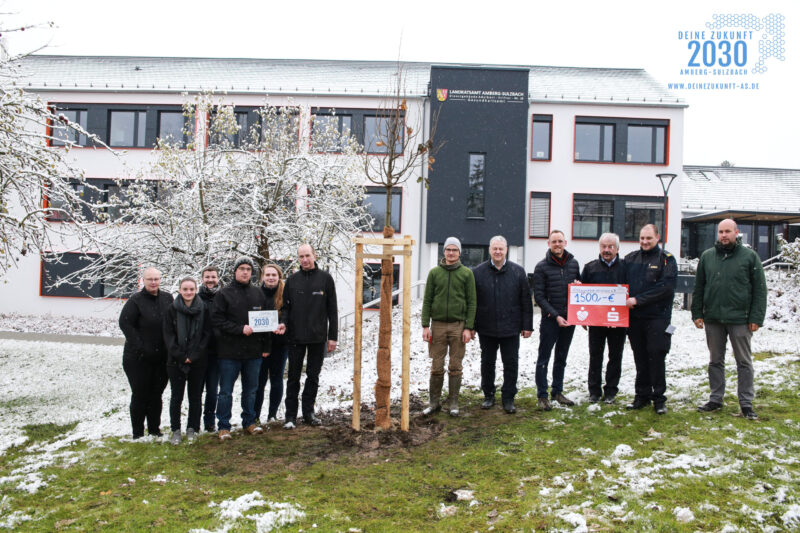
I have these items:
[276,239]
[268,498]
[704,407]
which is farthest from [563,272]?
[276,239]

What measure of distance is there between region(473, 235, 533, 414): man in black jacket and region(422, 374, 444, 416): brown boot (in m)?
0.70

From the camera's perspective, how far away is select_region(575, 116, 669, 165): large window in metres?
22.9

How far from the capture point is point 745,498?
13.9 feet

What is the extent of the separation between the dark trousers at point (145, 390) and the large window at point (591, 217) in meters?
19.1

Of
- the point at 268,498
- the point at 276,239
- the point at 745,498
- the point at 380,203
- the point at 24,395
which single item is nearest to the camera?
the point at 745,498

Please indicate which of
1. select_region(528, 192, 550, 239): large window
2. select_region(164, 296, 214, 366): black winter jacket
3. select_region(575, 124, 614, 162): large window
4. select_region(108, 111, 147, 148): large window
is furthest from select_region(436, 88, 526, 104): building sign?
select_region(164, 296, 214, 366): black winter jacket

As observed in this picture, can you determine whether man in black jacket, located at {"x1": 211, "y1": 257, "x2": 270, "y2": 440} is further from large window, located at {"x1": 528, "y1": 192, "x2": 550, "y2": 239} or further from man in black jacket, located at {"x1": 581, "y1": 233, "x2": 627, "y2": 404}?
large window, located at {"x1": 528, "y1": 192, "x2": 550, "y2": 239}

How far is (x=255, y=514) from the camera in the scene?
172 inches

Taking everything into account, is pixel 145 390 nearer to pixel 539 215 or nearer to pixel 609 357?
pixel 609 357

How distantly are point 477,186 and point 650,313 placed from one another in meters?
15.8

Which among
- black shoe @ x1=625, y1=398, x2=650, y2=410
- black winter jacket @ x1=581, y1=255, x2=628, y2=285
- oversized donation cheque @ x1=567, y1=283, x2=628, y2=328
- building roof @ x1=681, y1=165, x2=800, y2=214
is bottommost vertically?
black shoe @ x1=625, y1=398, x2=650, y2=410

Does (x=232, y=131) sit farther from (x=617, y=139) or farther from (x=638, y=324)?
(x=617, y=139)

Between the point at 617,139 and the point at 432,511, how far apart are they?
852 inches

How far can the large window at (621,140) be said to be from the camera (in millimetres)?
22906
